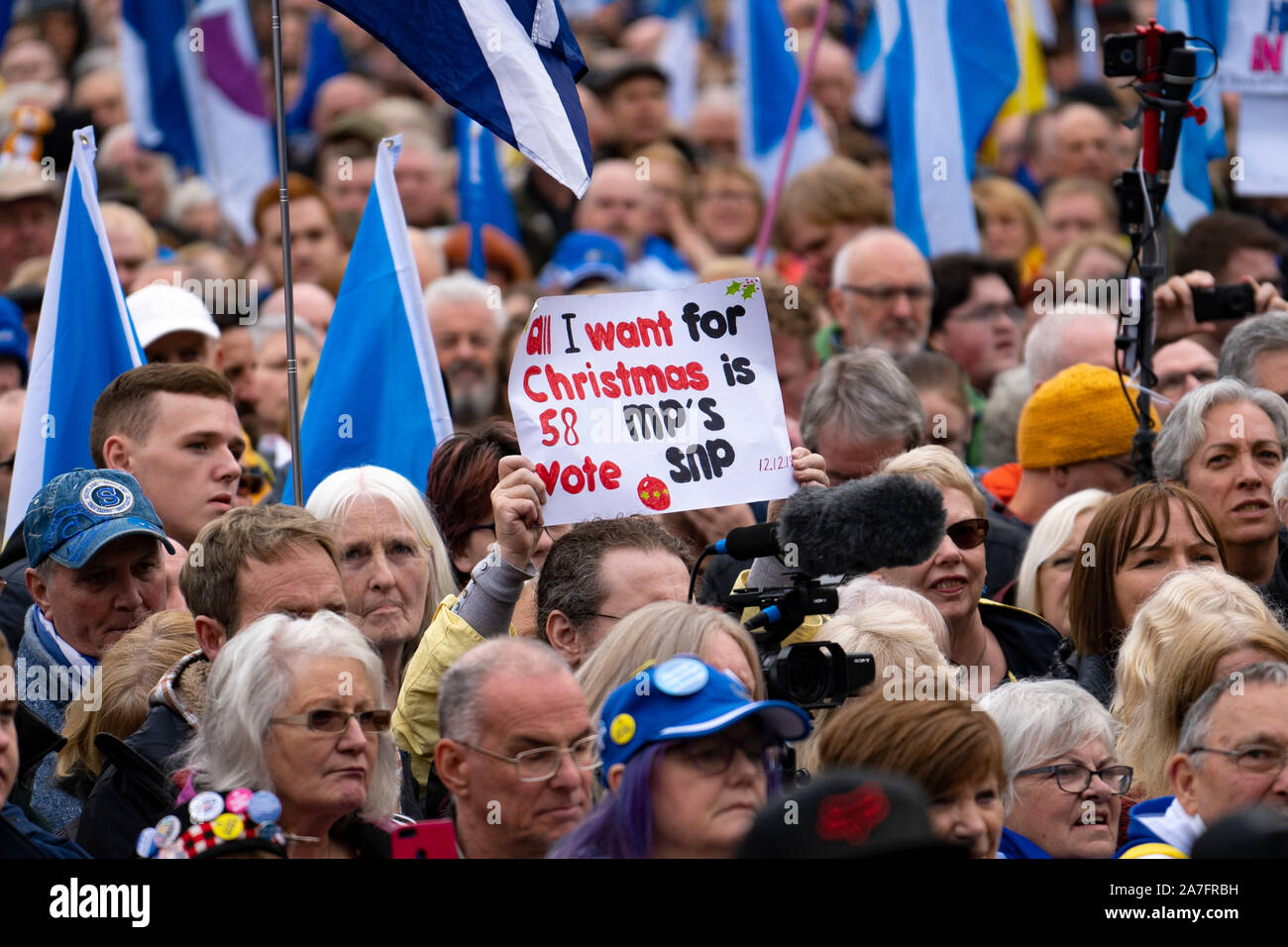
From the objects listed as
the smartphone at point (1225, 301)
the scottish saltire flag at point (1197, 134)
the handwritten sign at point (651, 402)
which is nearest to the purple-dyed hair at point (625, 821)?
the handwritten sign at point (651, 402)

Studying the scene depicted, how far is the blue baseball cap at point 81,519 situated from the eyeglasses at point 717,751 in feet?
6.73

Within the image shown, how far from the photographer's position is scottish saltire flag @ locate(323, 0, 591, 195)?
6.41 meters

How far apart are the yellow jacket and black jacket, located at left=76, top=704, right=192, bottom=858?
2.91 feet

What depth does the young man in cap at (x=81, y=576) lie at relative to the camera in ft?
18.2

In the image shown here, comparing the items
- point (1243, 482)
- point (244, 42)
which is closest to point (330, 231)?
point (244, 42)

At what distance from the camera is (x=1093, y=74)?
1681 cm

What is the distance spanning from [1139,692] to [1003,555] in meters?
1.91

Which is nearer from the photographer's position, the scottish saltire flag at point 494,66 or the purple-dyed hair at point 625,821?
the purple-dyed hair at point 625,821


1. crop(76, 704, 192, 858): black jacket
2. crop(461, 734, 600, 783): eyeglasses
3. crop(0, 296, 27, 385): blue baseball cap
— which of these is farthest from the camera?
crop(0, 296, 27, 385): blue baseball cap

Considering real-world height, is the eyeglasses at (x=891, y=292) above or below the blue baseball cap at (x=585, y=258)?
below

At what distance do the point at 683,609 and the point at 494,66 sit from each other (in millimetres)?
2301

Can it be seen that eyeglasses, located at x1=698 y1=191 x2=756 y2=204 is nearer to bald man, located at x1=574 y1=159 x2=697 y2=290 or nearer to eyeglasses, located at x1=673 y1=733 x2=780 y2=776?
bald man, located at x1=574 y1=159 x2=697 y2=290

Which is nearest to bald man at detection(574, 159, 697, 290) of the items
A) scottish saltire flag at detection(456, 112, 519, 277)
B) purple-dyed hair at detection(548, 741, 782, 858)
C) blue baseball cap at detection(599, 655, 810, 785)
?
scottish saltire flag at detection(456, 112, 519, 277)

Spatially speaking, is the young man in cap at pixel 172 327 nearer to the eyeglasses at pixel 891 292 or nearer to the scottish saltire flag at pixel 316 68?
the eyeglasses at pixel 891 292
